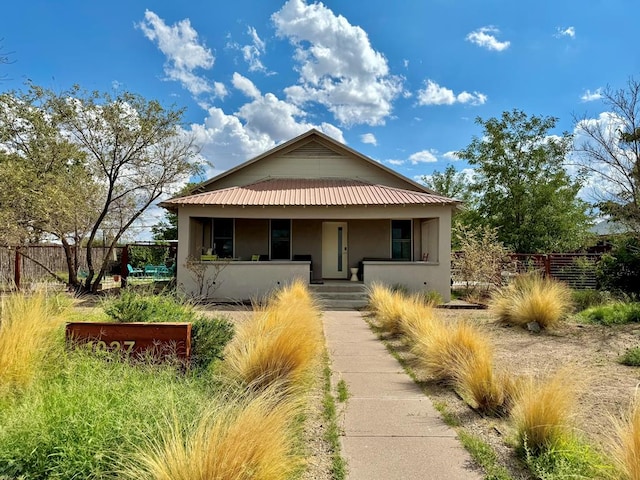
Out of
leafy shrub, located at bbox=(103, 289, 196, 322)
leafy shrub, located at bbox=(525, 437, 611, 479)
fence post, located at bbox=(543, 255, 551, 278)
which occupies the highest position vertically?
fence post, located at bbox=(543, 255, 551, 278)

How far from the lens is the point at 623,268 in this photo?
39.1 feet

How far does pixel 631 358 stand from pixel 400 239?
11157 millimetres

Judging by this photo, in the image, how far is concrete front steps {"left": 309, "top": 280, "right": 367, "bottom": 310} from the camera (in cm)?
1387

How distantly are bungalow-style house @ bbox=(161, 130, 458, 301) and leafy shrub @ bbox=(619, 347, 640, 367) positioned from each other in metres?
7.71

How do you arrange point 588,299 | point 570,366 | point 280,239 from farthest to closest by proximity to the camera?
point 280,239 → point 588,299 → point 570,366

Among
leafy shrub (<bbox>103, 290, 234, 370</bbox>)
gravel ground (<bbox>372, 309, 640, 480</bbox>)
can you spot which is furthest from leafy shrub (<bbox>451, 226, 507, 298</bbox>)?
leafy shrub (<bbox>103, 290, 234, 370</bbox>)

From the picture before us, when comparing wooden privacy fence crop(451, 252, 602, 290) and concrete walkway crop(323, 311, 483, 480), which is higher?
wooden privacy fence crop(451, 252, 602, 290)

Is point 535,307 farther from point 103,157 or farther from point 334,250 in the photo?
point 103,157

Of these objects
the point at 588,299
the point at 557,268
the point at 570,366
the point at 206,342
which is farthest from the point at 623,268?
the point at 206,342

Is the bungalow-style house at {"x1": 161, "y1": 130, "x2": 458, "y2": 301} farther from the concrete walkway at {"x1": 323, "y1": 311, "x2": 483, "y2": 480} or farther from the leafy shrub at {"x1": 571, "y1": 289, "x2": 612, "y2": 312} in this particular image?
the concrete walkway at {"x1": 323, "y1": 311, "x2": 483, "y2": 480}

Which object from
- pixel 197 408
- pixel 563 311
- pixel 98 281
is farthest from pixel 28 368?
pixel 98 281

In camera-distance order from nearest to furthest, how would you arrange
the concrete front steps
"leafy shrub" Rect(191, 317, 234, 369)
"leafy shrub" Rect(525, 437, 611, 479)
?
"leafy shrub" Rect(525, 437, 611, 479) → "leafy shrub" Rect(191, 317, 234, 369) → the concrete front steps

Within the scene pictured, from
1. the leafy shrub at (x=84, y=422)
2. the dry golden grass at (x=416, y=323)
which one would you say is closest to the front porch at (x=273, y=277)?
the dry golden grass at (x=416, y=323)

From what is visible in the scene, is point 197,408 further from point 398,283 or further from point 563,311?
point 398,283
